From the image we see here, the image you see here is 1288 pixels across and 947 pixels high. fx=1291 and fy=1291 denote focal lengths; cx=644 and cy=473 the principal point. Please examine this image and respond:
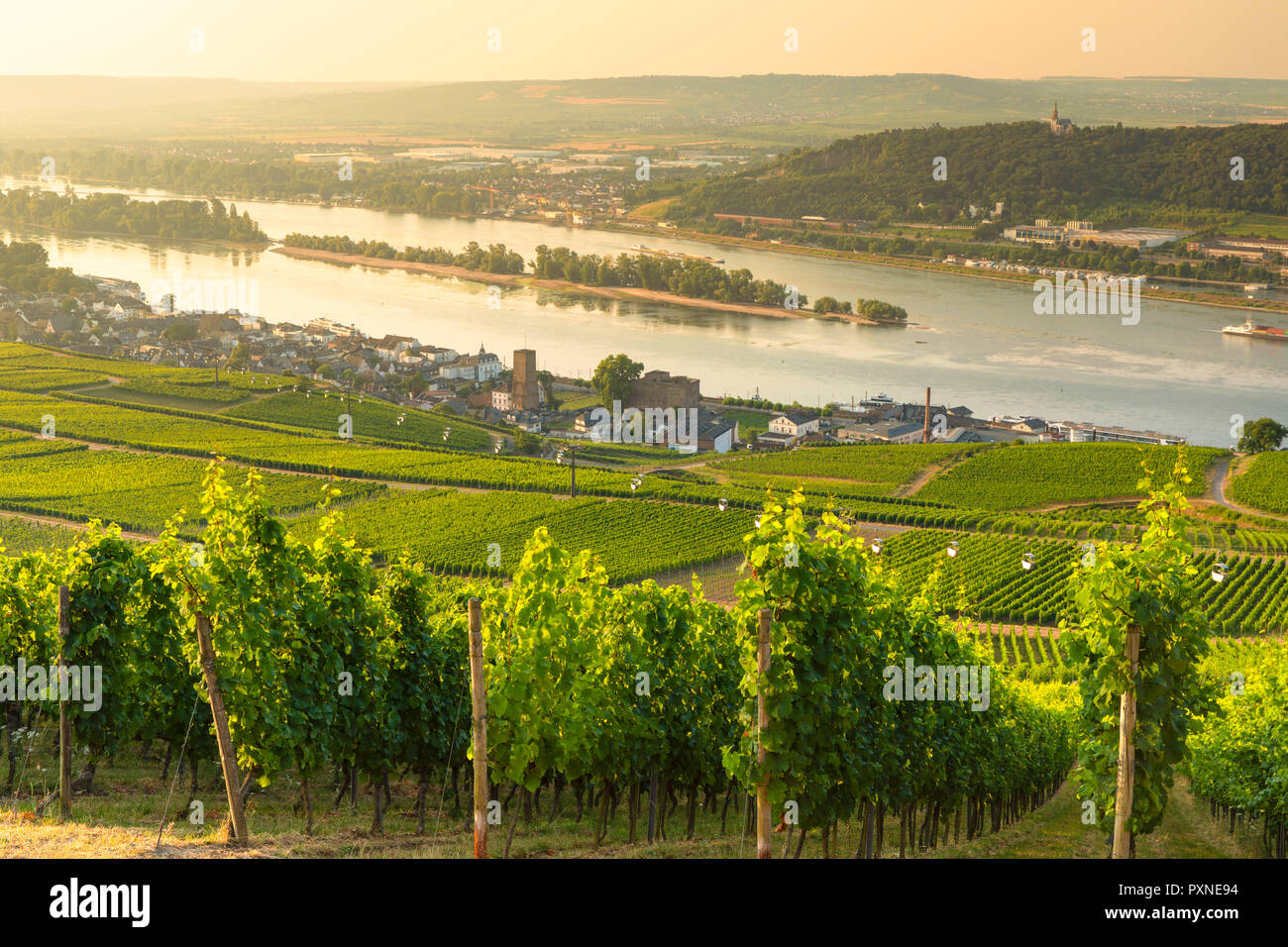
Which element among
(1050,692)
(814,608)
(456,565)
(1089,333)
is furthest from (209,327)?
(814,608)

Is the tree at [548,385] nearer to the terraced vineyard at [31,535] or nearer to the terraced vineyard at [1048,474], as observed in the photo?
the terraced vineyard at [1048,474]

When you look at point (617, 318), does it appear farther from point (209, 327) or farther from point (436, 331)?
point (209, 327)

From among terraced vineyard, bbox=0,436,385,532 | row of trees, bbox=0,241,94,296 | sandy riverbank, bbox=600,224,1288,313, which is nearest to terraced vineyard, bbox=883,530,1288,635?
terraced vineyard, bbox=0,436,385,532

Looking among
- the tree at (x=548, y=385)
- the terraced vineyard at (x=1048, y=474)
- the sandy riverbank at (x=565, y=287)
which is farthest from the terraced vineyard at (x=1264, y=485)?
the sandy riverbank at (x=565, y=287)

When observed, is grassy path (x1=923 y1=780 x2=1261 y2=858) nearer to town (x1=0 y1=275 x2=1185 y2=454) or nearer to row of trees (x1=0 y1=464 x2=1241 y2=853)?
row of trees (x1=0 y1=464 x2=1241 y2=853)
